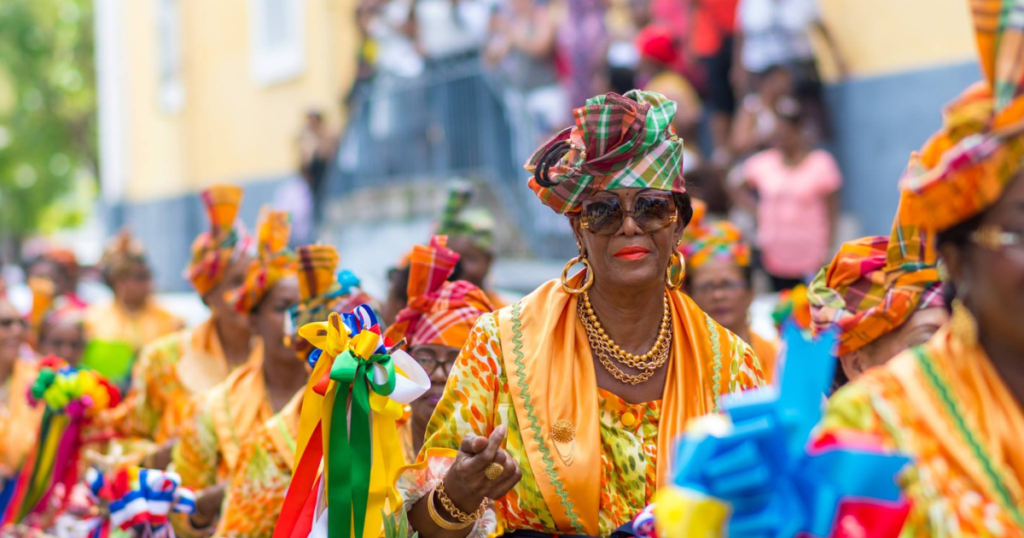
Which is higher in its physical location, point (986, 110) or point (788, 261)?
point (986, 110)

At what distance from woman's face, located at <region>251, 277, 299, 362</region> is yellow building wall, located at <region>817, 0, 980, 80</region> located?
5867mm

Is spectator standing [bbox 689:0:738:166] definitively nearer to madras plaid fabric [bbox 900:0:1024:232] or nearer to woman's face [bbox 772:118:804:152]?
woman's face [bbox 772:118:804:152]

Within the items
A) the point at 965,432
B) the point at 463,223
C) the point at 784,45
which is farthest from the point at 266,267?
the point at 784,45

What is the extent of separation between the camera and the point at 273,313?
576cm

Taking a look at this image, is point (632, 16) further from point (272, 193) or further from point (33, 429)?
point (272, 193)

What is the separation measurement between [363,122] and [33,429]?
Answer: 896 cm

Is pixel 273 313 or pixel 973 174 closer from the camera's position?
pixel 973 174

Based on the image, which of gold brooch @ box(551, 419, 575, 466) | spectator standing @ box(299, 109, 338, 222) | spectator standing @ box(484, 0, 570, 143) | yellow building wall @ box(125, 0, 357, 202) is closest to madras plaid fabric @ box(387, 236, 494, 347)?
gold brooch @ box(551, 419, 575, 466)

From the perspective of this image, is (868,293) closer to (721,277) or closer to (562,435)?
(562,435)

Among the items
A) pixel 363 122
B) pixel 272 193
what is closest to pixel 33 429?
pixel 363 122

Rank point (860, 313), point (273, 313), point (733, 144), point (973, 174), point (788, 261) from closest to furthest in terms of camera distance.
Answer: point (973, 174) → point (860, 313) → point (273, 313) → point (788, 261) → point (733, 144)

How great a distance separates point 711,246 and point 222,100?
1706 cm

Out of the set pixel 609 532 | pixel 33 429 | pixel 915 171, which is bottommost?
pixel 33 429

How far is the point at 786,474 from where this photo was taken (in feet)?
7.71
